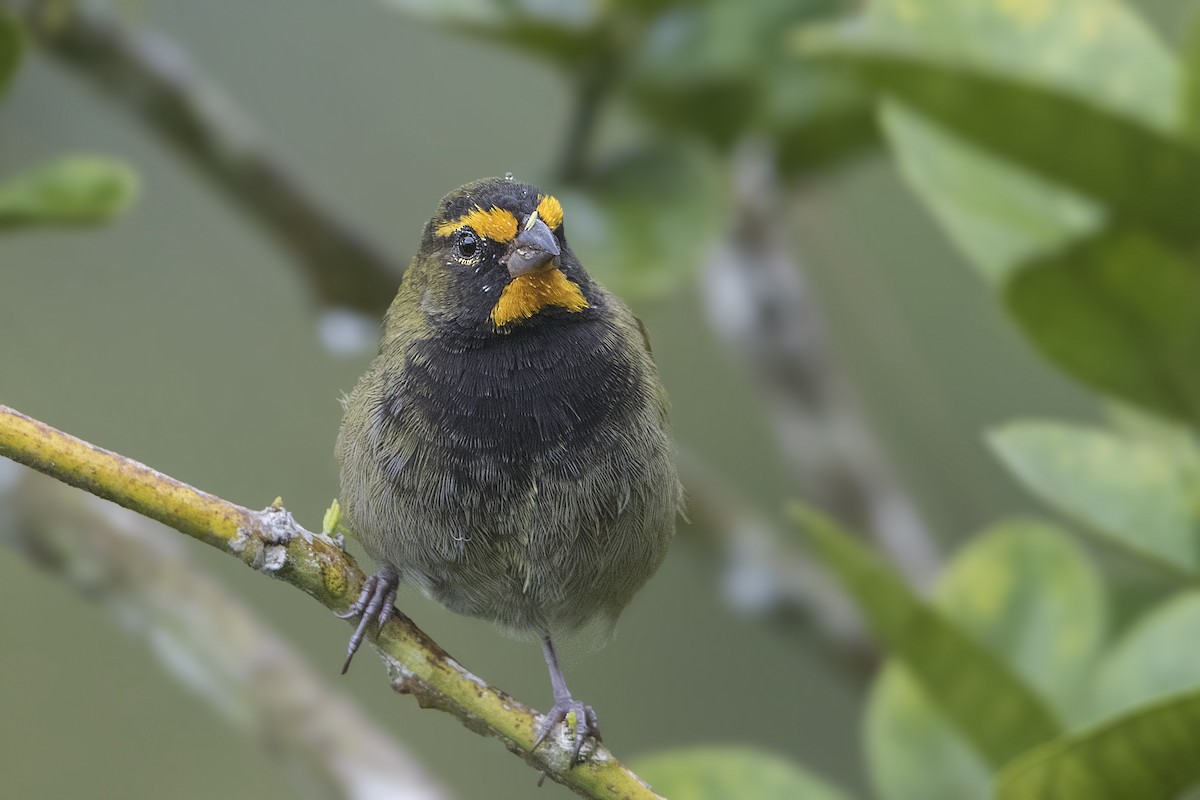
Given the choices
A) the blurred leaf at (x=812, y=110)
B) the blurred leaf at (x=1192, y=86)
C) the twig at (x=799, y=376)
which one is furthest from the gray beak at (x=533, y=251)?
the twig at (x=799, y=376)

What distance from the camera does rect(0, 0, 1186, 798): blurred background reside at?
366 cm

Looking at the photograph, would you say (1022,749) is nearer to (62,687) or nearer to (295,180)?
(295,180)

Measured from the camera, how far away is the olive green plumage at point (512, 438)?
224 cm

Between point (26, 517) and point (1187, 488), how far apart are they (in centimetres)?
212

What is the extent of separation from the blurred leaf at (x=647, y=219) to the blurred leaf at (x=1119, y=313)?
0.82 meters

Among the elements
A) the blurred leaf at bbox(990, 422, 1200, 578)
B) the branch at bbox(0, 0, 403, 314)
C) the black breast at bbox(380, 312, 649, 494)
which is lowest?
the black breast at bbox(380, 312, 649, 494)

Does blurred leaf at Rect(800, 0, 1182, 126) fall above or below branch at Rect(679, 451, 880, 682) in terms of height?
above

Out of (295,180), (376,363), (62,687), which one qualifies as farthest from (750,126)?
(62,687)

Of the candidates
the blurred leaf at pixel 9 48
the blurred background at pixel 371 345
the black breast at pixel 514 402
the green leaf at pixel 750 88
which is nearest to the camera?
the black breast at pixel 514 402

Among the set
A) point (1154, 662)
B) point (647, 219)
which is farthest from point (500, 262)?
point (1154, 662)

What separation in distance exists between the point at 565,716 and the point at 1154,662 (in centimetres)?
114

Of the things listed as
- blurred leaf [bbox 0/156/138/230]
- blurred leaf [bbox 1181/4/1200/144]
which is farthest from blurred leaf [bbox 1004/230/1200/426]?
blurred leaf [bbox 0/156/138/230]

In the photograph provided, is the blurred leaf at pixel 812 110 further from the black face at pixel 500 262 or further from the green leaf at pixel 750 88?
the black face at pixel 500 262

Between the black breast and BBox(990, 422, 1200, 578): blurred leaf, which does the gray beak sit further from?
BBox(990, 422, 1200, 578): blurred leaf
